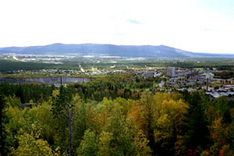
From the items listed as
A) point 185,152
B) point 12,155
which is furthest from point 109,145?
point 185,152

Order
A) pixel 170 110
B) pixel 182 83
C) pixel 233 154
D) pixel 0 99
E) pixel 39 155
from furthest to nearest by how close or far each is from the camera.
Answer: pixel 182 83, pixel 170 110, pixel 0 99, pixel 233 154, pixel 39 155

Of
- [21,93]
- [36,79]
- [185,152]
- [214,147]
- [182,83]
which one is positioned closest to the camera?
[214,147]

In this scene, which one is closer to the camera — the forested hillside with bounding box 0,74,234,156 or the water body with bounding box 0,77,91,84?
the forested hillside with bounding box 0,74,234,156

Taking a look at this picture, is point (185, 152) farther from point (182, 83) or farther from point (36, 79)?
point (36, 79)

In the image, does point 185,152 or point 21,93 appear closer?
point 185,152

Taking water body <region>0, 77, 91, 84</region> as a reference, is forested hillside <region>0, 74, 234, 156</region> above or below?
above

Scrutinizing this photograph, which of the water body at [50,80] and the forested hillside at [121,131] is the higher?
the forested hillside at [121,131]

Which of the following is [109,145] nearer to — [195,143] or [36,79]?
[195,143]

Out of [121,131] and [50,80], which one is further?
[50,80]

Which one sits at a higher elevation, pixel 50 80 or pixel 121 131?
pixel 121 131

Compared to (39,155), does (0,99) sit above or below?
above

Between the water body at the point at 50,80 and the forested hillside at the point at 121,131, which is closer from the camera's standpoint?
the forested hillside at the point at 121,131
